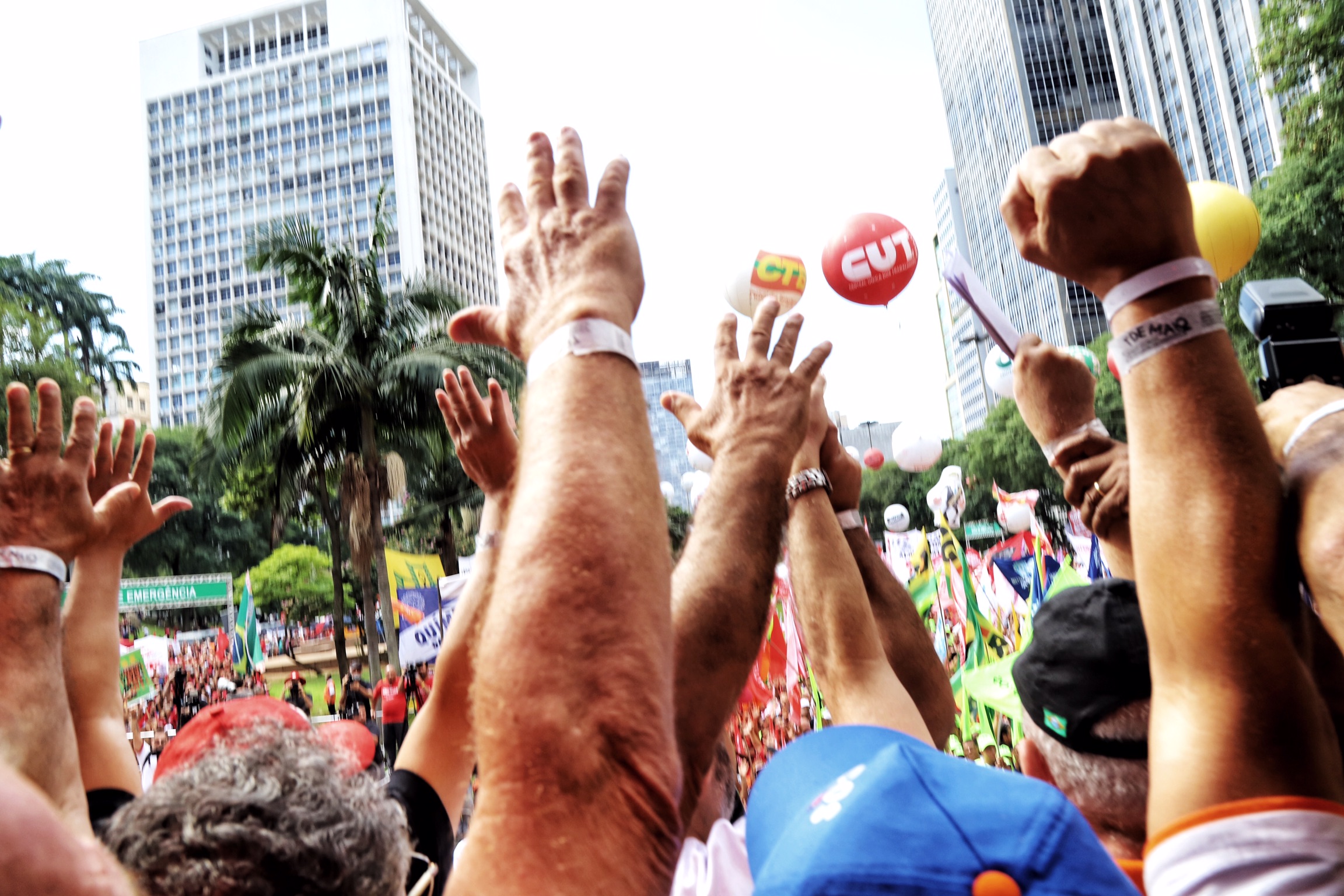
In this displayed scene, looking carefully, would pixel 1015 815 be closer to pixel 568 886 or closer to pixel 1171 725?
pixel 1171 725

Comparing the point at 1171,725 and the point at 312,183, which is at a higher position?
the point at 312,183

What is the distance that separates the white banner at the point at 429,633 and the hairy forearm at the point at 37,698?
7692 mm

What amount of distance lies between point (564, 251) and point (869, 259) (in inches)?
246

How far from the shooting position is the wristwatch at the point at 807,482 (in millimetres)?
2047

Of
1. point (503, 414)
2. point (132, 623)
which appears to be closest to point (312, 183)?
point (132, 623)

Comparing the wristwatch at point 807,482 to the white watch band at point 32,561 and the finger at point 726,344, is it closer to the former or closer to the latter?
the finger at point 726,344

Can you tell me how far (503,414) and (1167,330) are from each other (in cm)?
150

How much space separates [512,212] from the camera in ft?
3.85

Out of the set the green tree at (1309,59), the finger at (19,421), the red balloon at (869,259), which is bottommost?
the finger at (19,421)

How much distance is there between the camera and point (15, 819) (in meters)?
0.45

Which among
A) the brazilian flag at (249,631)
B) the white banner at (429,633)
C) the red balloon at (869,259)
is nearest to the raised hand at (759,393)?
the red balloon at (869,259)

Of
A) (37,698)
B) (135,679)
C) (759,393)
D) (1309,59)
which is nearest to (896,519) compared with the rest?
(1309,59)

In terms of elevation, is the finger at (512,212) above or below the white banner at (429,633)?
above

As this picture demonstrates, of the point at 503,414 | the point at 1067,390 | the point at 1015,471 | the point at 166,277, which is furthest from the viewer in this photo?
the point at 166,277
